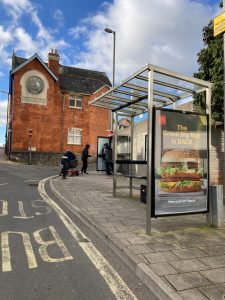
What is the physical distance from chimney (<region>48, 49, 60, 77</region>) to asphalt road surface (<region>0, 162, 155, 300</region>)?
90.6 feet

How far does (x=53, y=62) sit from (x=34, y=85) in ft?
12.1

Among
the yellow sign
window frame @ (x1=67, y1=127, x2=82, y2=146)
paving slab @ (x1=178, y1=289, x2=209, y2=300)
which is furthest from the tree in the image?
window frame @ (x1=67, y1=127, x2=82, y2=146)

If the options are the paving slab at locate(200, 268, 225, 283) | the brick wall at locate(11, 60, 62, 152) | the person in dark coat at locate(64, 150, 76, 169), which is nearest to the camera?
the paving slab at locate(200, 268, 225, 283)

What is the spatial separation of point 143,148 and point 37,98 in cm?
1803

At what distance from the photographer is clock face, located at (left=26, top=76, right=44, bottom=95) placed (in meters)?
31.3

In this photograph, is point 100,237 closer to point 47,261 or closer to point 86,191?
point 47,261

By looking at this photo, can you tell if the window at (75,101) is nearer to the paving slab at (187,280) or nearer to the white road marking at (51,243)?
the white road marking at (51,243)

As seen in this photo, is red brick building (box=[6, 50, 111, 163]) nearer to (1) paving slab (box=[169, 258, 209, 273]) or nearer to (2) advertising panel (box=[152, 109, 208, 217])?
(2) advertising panel (box=[152, 109, 208, 217])

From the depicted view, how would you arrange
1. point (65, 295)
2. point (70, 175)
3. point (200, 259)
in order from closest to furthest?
point (65, 295) < point (200, 259) < point (70, 175)

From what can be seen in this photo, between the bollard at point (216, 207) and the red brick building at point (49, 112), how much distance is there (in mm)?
24276

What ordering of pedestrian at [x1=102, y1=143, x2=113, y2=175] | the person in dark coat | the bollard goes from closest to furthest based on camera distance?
Result: 1. the bollard
2. the person in dark coat
3. pedestrian at [x1=102, y1=143, x2=113, y2=175]

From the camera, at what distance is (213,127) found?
436 inches

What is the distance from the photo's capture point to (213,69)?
33.8 feet

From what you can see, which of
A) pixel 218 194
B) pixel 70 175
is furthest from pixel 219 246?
pixel 70 175
